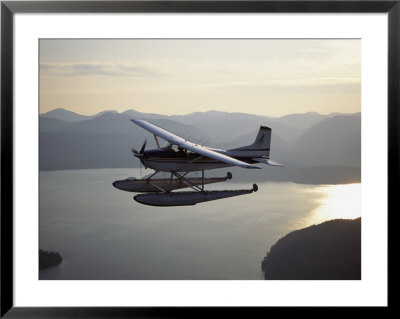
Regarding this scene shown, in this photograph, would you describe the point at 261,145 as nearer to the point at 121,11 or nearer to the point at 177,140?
the point at 177,140

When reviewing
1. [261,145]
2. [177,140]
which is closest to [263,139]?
[261,145]

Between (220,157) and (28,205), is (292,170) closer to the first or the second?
(220,157)

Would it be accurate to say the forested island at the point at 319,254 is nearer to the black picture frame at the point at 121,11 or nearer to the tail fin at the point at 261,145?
the black picture frame at the point at 121,11

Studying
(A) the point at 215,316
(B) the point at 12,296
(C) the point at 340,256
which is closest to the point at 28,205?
(B) the point at 12,296

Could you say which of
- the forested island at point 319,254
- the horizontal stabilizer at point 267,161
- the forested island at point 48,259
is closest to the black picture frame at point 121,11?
the forested island at point 48,259

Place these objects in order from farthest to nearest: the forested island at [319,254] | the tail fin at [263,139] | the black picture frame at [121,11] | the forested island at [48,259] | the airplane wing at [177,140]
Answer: the tail fin at [263,139]
the airplane wing at [177,140]
the forested island at [319,254]
the forested island at [48,259]
the black picture frame at [121,11]

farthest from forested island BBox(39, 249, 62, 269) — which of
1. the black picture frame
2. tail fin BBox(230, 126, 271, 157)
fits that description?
tail fin BBox(230, 126, 271, 157)
